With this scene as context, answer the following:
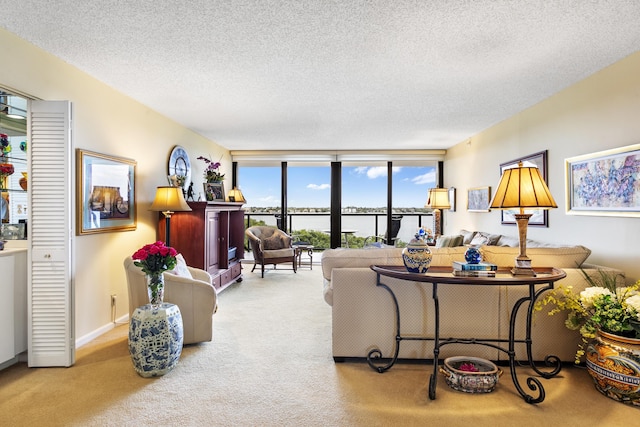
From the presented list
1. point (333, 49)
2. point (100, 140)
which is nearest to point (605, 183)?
point (333, 49)

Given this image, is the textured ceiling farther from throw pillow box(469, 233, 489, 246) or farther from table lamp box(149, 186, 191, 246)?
throw pillow box(469, 233, 489, 246)

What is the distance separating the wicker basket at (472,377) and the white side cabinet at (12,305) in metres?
3.18

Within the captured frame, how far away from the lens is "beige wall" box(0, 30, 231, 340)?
2.82 m

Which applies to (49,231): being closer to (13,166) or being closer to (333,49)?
(13,166)

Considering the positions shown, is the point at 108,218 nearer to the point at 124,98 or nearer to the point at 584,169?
the point at 124,98

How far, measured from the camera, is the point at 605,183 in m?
3.21

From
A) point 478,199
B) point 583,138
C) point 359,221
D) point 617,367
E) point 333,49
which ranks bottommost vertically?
point 617,367

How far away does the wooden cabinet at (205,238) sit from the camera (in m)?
4.79

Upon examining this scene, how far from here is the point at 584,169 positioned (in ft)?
11.4

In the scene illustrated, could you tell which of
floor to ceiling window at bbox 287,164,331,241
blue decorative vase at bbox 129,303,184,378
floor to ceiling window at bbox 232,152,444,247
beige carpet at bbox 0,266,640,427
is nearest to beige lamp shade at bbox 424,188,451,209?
floor to ceiling window at bbox 232,152,444,247

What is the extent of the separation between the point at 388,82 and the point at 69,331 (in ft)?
11.5

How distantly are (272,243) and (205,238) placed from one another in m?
2.18

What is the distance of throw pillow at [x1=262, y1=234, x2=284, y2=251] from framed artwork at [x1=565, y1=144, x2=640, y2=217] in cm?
463

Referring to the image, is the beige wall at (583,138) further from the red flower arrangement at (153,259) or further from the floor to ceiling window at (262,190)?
the floor to ceiling window at (262,190)
